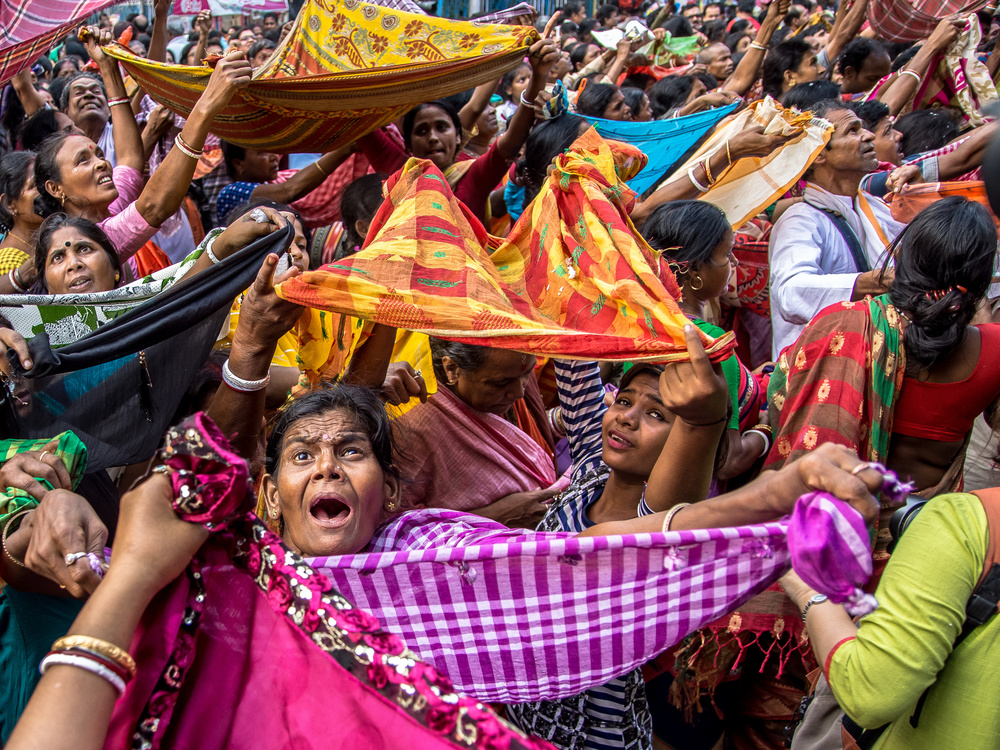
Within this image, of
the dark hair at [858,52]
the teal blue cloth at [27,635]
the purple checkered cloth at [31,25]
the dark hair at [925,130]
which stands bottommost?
the teal blue cloth at [27,635]

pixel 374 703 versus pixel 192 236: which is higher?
pixel 374 703

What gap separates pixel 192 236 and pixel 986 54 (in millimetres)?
7768

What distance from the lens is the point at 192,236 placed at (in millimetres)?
4719

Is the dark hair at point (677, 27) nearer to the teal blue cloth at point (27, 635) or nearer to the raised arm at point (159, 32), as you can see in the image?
the raised arm at point (159, 32)

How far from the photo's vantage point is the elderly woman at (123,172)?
3.43m

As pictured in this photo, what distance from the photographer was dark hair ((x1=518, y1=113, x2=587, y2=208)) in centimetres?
407

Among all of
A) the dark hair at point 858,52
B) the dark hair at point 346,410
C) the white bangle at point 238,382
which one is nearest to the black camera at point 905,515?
the dark hair at point 346,410

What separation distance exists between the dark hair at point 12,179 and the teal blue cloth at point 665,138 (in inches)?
115

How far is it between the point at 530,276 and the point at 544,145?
5.84 feet

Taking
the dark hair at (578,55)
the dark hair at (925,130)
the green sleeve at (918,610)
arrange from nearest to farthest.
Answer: the green sleeve at (918,610) → the dark hair at (925,130) → the dark hair at (578,55)

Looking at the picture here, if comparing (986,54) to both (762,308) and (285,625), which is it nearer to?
(762,308)

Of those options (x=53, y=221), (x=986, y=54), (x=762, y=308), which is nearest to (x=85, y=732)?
(x=53, y=221)

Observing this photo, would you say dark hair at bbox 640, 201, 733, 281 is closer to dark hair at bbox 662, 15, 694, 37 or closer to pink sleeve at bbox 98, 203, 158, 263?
pink sleeve at bbox 98, 203, 158, 263

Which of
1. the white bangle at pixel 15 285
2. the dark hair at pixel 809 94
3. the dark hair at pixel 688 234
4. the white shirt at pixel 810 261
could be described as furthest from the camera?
the dark hair at pixel 809 94
